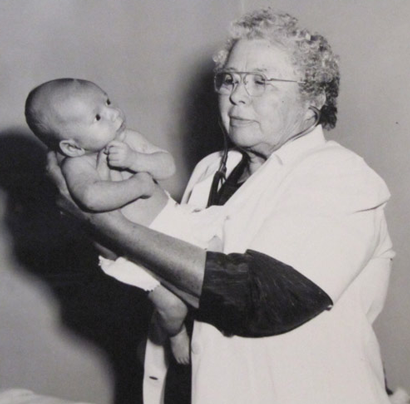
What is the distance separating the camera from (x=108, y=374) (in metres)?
2.84

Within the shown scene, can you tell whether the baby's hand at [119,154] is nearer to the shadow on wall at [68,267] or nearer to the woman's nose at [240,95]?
the woman's nose at [240,95]

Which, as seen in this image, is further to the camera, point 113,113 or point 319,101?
point 319,101

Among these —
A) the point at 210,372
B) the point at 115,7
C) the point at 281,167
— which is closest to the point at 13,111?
the point at 115,7

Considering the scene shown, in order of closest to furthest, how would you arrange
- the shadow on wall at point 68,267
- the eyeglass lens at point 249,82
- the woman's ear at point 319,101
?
the eyeglass lens at point 249,82 → the woman's ear at point 319,101 → the shadow on wall at point 68,267

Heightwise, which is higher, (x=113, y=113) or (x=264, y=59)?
(x=264, y=59)

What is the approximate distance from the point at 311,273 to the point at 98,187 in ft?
1.83

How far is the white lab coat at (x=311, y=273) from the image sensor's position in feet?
4.42

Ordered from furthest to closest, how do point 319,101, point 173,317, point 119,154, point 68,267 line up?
point 68,267
point 319,101
point 173,317
point 119,154

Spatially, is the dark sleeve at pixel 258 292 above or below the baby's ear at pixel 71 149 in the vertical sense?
below

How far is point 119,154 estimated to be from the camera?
142 cm

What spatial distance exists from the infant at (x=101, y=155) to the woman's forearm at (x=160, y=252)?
5 cm

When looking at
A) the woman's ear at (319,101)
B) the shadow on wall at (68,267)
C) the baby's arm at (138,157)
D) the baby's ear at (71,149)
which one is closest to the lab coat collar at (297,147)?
the woman's ear at (319,101)

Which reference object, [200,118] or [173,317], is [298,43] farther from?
[200,118]

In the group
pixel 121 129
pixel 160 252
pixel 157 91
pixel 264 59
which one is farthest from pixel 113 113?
pixel 157 91
